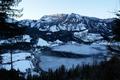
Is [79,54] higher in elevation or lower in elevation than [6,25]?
lower

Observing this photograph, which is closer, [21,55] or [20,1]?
[20,1]

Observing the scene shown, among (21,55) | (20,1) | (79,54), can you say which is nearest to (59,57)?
(79,54)

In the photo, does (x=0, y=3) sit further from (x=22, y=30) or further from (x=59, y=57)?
(x=59, y=57)

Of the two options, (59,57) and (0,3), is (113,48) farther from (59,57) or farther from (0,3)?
(59,57)

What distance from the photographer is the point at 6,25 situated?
1850 centimetres

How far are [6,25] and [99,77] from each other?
940 cm

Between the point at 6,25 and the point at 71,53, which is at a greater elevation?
the point at 6,25

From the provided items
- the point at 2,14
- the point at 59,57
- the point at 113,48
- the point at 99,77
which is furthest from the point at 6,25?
the point at 59,57

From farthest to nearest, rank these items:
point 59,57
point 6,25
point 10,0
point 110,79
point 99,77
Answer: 1. point 59,57
2. point 10,0
3. point 6,25
4. point 99,77
5. point 110,79

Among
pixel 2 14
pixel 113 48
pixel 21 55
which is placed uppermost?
pixel 2 14

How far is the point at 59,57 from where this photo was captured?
106188 millimetres

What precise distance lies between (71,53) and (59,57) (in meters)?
10.8

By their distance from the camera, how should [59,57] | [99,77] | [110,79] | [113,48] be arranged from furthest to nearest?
1. [59,57]
2. [113,48]
3. [99,77]
4. [110,79]

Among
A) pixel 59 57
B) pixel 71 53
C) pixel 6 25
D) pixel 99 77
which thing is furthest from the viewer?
pixel 71 53
